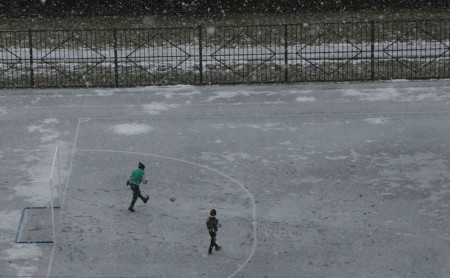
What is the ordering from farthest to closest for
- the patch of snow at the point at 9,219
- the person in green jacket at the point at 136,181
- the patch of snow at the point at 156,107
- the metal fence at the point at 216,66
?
the metal fence at the point at 216,66, the patch of snow at the point at 156,107, the person in green jacket at the point at 136,181, the patch of snow at the point at 9,219

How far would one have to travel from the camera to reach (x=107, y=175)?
22.5 metres

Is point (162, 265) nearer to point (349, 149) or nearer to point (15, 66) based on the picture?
point (349, 149)

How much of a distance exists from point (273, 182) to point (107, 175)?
14.4ft

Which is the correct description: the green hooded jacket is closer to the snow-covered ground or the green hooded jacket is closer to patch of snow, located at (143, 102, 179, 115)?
the snow-covered ground

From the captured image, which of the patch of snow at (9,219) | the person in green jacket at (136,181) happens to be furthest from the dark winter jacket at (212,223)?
the patch of snow at (9,219)

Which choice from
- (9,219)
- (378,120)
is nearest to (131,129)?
(9,219)

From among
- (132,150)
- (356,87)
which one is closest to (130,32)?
(356,87)

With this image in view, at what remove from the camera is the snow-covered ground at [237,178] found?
17562mm

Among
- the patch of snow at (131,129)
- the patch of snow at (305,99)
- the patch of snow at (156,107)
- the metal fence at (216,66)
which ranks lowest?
the patch of snow at (131,129)

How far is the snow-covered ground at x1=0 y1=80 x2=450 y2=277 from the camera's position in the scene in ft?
57.6

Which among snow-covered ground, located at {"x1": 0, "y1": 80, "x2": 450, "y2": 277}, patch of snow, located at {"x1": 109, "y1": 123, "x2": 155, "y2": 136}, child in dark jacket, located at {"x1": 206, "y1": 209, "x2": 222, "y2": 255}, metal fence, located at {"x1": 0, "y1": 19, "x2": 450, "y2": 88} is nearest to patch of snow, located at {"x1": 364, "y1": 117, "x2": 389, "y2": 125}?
snow-covered ground, located at {"x1": 0, "y1": 80, "x2": 450, "y2": 277}

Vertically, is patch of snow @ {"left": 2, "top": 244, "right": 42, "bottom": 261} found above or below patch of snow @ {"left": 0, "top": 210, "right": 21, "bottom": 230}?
below

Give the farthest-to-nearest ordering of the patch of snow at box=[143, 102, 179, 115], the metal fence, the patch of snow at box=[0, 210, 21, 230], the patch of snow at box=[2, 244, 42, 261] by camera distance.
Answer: the metal fence → the patch of snow at box=[143, 102, 179, 115] → the patch of snow at box=[0, 210, 21, 230] → the patch of snow at box=[2, 244, 42, 261]

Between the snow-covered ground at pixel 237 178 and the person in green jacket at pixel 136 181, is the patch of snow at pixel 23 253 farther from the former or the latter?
the person in green jacket at pixel 136 181
